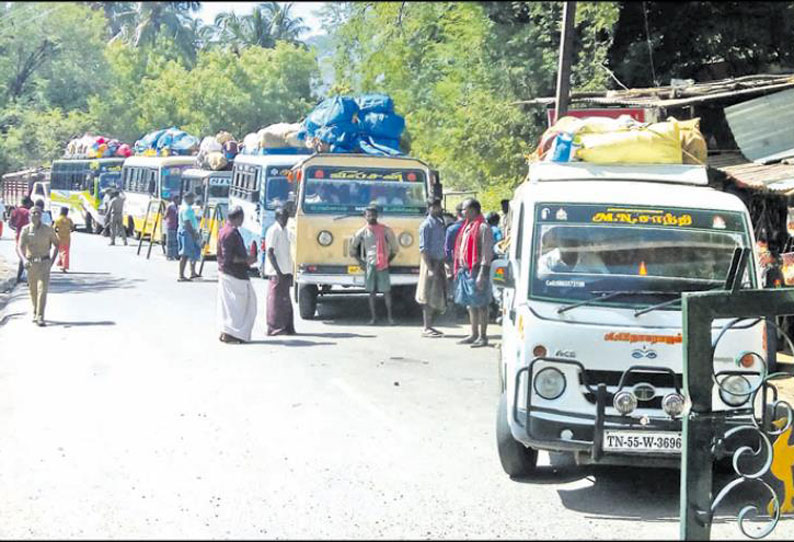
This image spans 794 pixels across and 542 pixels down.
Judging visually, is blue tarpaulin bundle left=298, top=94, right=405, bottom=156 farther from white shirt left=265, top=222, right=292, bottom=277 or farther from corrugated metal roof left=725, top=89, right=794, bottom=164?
corrugated metal roof left=725, top=89, right=794, bottom=164

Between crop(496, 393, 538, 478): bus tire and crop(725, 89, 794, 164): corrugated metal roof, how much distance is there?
6.07 meters

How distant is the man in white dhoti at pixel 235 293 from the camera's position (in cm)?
1438

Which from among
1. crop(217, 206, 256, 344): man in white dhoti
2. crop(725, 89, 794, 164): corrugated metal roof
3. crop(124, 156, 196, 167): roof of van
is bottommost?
crop(217, 206, 256, 344): man in white dhoti

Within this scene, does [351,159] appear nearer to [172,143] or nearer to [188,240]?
[188,240]

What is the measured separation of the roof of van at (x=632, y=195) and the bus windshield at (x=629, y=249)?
6cm

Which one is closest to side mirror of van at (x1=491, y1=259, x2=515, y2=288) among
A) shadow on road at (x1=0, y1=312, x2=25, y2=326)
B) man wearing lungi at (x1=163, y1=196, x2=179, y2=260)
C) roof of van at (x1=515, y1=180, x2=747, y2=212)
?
roof of van at (x1=515, y1=180, x2=747, y2=212)

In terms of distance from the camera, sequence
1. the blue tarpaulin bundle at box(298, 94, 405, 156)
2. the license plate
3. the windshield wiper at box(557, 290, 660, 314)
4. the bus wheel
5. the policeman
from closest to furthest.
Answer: the license plate, the windshield wiper at box(557, 290, 660, 314), the bus wheel, the blue tarpaulin bundle at box(298, 94, 405, 156), the policeman

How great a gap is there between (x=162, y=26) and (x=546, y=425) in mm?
3365

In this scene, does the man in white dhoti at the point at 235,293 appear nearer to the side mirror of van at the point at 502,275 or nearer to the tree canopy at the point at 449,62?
the tree canopy at the point at 449,62

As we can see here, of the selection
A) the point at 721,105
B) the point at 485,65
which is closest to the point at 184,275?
the point at 485,65

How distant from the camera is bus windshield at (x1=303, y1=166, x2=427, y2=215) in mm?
16922

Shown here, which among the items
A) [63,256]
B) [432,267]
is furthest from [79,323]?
[63,256]

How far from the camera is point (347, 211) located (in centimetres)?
1697

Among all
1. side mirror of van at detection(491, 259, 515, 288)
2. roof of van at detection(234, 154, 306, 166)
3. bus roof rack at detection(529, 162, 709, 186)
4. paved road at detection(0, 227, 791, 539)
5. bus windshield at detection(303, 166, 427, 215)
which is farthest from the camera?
roof of van at detection(234, 154, 306, 166)
